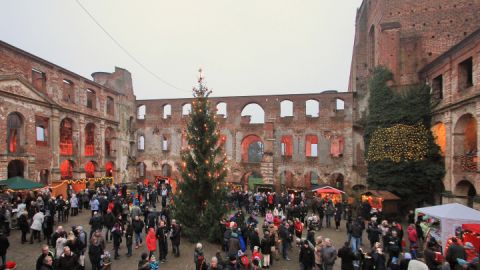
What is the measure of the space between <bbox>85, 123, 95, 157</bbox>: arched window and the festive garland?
2453 cm

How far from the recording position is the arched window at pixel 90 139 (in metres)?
26.3

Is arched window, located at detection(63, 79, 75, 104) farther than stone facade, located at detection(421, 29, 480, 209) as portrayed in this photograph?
Yes

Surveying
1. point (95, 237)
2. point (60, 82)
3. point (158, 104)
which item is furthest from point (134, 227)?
point (158, 104)

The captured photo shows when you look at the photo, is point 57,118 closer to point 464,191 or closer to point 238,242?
point 238,242

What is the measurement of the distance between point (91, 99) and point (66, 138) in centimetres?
429

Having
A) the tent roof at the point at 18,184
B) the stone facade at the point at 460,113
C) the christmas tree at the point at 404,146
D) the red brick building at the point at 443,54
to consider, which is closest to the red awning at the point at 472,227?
the stone facade at the point at 460,113

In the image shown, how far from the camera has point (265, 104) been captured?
2738 centimetres

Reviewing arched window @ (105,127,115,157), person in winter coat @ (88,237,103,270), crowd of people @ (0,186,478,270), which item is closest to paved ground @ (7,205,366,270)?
crowd of people @ (0,186,478,270)

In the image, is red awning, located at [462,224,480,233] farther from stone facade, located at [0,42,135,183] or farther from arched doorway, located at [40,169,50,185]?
arched doorway, located at [40,169,50,185]

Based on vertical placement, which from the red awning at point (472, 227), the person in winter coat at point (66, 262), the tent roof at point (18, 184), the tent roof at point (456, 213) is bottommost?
the red awning at point (472, 227)

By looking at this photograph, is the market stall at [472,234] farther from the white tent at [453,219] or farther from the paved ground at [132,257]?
the paved ground at [132,257]

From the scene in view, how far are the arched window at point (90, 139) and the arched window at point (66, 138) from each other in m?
1.37

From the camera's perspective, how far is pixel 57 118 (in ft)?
70.2

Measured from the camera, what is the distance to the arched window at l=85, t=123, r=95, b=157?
26.3m
